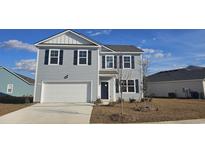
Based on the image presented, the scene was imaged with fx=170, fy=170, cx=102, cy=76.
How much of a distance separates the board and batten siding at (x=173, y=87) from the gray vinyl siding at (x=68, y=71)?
16817mm

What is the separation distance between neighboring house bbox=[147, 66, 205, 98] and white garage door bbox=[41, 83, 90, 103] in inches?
677

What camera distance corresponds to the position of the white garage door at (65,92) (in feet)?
53.6

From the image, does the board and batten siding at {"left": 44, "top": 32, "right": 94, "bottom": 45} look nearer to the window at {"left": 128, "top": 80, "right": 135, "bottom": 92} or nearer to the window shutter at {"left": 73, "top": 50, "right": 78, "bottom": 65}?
the window shutter at {"left": 73, "top": 50, "right": 78, "bottom": 65}

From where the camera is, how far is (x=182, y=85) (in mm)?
27188

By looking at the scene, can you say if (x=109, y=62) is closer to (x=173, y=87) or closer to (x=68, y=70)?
(x=68, y=70)

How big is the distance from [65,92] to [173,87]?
19621mm

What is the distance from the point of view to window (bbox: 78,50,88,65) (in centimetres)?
1694

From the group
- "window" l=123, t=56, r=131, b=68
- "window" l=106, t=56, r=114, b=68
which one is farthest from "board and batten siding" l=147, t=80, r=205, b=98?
"window" l=106, t=56, r=114, b=68

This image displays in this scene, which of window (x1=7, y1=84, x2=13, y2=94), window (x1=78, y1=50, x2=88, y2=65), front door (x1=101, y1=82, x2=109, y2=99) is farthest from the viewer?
window (x1=7, y1=84, x2=13, y2=94)

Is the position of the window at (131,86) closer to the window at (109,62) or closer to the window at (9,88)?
the window at (109,62)
